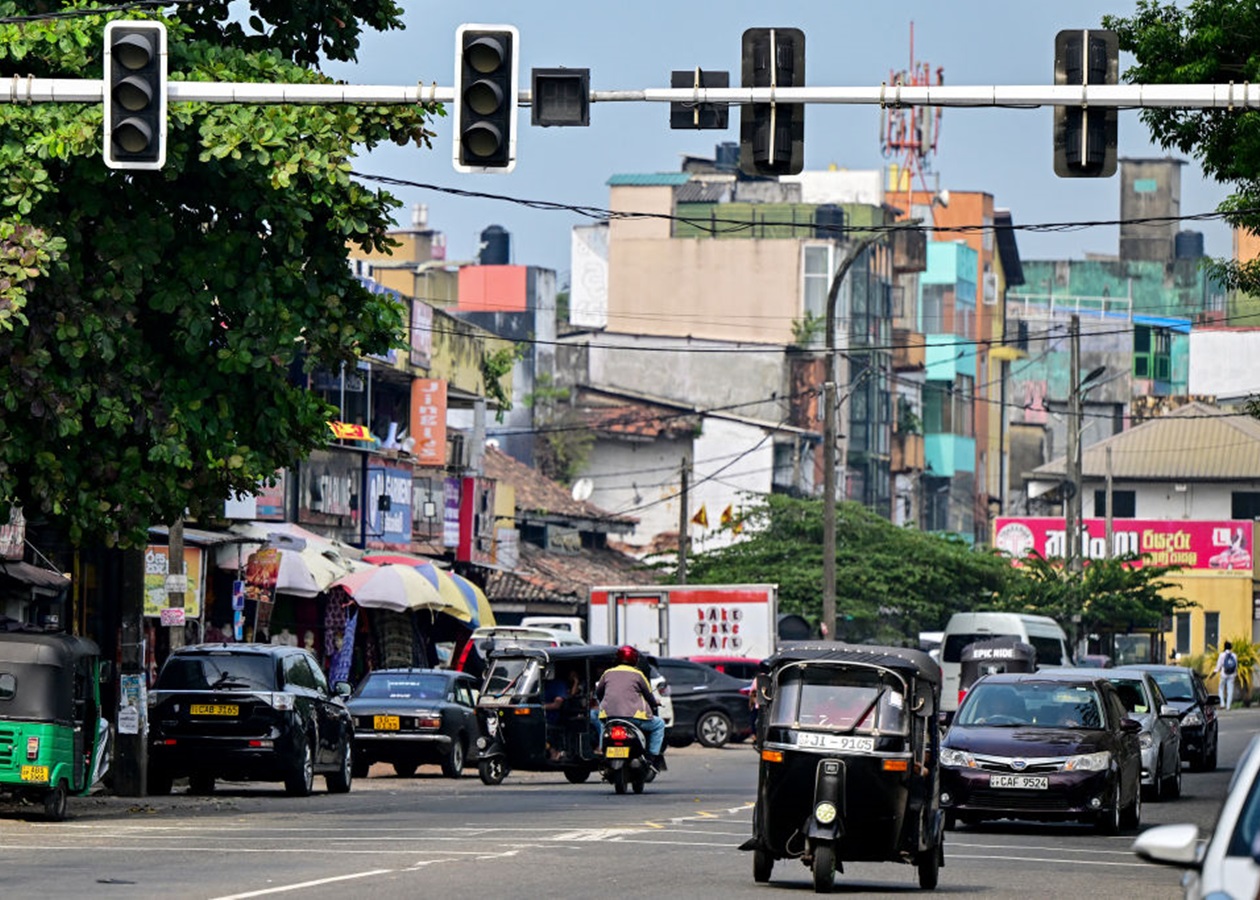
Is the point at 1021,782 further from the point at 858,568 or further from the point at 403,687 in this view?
the point at 858,568

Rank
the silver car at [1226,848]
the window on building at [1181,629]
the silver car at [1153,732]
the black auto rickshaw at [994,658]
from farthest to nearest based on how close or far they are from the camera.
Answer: the window on building at [1181,629] → the black auto rickshaw at [994,658] → the silver car at [1153,732] → the silver car at [1226,848]

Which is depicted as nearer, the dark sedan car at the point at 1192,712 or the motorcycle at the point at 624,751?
the motorcycle at the point at 624,751

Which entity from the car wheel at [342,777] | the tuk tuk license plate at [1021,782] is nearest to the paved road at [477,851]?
the tuk tuk license plate at [1021,782]

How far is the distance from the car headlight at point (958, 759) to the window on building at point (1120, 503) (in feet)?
220

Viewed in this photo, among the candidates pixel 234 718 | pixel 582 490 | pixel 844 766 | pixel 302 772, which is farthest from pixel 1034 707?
pixel 582 490

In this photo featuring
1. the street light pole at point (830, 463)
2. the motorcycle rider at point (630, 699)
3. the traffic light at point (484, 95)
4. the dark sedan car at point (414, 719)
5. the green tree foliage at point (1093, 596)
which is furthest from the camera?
the green tree foliage at point (1093, 596)

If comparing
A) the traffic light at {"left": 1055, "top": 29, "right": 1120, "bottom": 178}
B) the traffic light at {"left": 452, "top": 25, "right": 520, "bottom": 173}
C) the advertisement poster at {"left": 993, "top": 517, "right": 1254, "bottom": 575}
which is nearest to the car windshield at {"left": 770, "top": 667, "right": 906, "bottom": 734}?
the traffic light at {"left": 1055, "top": 29, "right": 1120, "bottom": 178}

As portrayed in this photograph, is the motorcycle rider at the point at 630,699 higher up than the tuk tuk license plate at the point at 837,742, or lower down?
lower down

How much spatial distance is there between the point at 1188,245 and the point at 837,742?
110 metres

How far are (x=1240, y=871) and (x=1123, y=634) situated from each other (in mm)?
69773

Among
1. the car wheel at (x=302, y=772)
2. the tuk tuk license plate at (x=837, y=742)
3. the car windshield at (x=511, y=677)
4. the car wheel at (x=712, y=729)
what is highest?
the tuk tuk license plate at (x=837, y=742)

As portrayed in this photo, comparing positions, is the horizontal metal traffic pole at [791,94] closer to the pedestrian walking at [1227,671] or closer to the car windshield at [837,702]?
the car windshield at [837,702]

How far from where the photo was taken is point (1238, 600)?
8431cm

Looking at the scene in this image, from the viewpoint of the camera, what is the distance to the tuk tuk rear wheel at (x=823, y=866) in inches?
674
